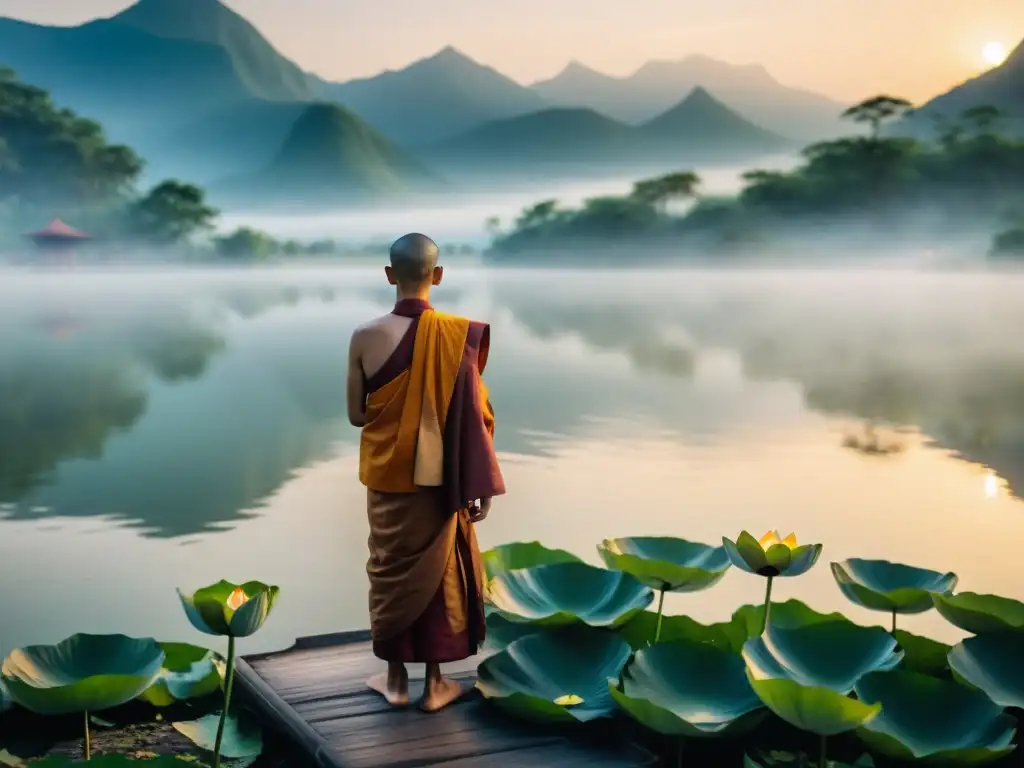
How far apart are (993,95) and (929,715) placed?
8.54 meters

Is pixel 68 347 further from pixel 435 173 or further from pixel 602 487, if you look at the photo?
pixel 602 487

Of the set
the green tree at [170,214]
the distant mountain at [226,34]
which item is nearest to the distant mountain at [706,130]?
the distant mountain at [226,34]

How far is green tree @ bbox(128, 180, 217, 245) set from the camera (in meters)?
10.0

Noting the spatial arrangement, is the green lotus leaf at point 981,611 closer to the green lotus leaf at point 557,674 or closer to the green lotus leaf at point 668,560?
the green lotus leaf at point 668,560

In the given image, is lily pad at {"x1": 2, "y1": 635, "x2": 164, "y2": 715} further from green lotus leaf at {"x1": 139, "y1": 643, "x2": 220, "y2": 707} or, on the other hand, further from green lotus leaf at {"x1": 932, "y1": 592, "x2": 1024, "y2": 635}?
green lotus leaf at {"x1": 932, "y1": 592, "x2": 1024, "y2": 635}

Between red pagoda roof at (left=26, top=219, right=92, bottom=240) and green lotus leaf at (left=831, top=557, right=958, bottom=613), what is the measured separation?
8129 mm

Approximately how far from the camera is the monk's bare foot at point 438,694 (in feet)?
7.83


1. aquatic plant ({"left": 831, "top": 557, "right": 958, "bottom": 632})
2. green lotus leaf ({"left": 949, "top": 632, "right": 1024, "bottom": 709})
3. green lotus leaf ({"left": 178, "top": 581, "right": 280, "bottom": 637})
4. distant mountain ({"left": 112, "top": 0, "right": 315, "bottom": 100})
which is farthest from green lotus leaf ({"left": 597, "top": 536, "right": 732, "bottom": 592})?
distant mountain ({"left": 112, "top": 0, "right": 315, "bottom": 100})

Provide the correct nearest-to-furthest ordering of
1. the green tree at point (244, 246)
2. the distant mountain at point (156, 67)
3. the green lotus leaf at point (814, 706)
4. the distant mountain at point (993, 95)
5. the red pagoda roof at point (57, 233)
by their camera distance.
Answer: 1. the green lotus leaf at point (814, 706)
2. the red pagoda roof at point (57, 233)
3. the distant mountain at point (156, 67)
4. the distant mountain at point (993, 95)
5. the green tree at point (244, 246)

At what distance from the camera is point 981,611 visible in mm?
2662

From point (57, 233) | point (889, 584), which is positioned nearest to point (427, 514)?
point (889, 584)

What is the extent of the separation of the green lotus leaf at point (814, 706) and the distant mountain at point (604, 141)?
870cm

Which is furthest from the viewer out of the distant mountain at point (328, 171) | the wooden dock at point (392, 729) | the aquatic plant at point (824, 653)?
the distant mountain at point (328, 171)

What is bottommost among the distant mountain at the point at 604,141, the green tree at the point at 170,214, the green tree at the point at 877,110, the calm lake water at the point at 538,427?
the calm lake water at the point at 538,427
